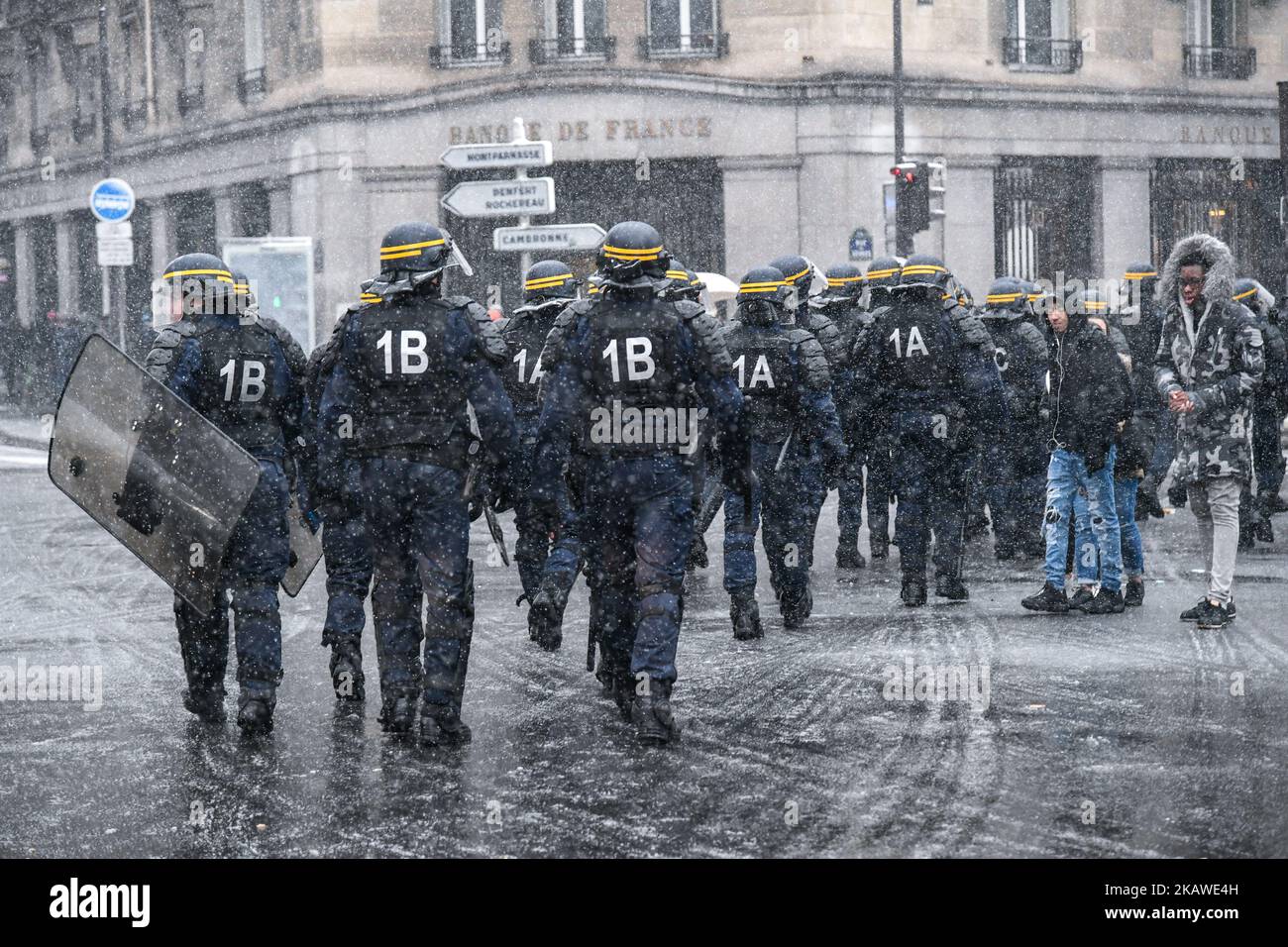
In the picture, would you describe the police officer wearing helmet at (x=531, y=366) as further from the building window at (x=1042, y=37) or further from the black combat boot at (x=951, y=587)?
the building window at (x=1042, y=37)

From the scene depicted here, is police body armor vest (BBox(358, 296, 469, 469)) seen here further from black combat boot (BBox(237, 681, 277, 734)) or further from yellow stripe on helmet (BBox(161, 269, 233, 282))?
black combat boot (BBox(237, 681, 277, 734))

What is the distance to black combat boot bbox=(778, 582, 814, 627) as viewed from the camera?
32.0 feet

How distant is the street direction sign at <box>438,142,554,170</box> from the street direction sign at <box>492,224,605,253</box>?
0.68 metres

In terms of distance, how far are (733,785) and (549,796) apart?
0.63 metres

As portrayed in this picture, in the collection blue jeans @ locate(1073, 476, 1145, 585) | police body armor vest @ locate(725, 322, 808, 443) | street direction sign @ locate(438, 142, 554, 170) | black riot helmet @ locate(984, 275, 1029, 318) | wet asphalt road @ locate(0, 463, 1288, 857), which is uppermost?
street direction sign @ locate(438, 142, 554, 170)

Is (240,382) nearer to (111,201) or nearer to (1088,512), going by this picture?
(1088,512)

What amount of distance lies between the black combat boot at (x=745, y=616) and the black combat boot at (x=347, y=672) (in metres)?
2.17

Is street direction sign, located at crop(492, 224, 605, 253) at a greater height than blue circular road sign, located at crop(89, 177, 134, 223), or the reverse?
blue circular road sign, located at crop(89, 177, 134, 223)

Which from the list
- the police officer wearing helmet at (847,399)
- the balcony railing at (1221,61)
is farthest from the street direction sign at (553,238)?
the balcony railing at (1221,61)

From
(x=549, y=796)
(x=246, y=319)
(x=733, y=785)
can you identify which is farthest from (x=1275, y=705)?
(x=246, y=319)

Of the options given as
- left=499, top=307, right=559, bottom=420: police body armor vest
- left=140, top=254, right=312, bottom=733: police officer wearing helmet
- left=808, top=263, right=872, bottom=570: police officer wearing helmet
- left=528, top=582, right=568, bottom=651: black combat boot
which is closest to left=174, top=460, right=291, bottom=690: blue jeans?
left=140, top=254, right=312, bottom=733: police officer wearing helmet

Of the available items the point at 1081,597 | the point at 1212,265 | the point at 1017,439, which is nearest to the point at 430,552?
the point at 1081,597

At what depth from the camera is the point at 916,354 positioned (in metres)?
10.3
